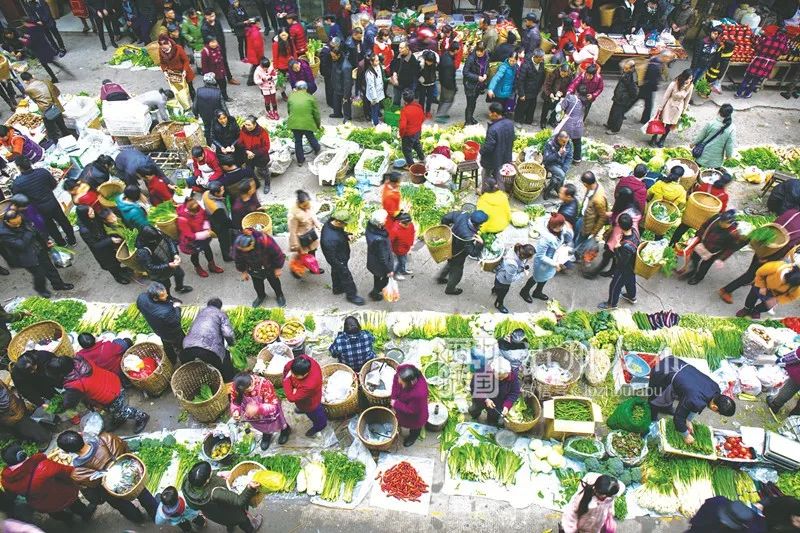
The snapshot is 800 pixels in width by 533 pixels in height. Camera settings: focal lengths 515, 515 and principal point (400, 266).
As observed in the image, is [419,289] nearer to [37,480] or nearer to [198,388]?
[198,388]

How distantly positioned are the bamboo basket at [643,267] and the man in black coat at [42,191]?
9629 mm

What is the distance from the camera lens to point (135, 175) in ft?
29.3

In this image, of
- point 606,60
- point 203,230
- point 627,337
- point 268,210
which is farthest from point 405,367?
point 606,60

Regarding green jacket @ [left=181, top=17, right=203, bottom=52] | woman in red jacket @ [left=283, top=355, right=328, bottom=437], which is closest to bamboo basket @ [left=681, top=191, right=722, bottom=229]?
woman in red jacket @ [left=283, top=355, right=328, bottom=437]

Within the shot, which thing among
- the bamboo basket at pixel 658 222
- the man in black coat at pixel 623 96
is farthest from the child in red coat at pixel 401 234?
the man in black coat at pixel 623 96

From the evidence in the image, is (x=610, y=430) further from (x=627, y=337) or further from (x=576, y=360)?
(x=627, y=337)

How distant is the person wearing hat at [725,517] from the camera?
185 inches

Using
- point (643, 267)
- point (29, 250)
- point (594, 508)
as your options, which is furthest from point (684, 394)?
point (29, 250)

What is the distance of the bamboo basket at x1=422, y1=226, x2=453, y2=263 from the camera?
823 centimetres

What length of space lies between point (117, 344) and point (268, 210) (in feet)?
12.2

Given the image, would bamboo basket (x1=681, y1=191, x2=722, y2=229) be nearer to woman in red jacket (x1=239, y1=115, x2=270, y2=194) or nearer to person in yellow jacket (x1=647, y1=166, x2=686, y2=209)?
person in yellow jacket (x1=647, y1=166, x2=686, y2=209)

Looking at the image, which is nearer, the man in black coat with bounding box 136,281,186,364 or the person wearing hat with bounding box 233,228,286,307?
the man in black coat with bounding box 136,281,186,364

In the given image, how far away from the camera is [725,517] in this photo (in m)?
4.73

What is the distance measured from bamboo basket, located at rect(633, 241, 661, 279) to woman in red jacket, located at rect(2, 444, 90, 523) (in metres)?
8.02
